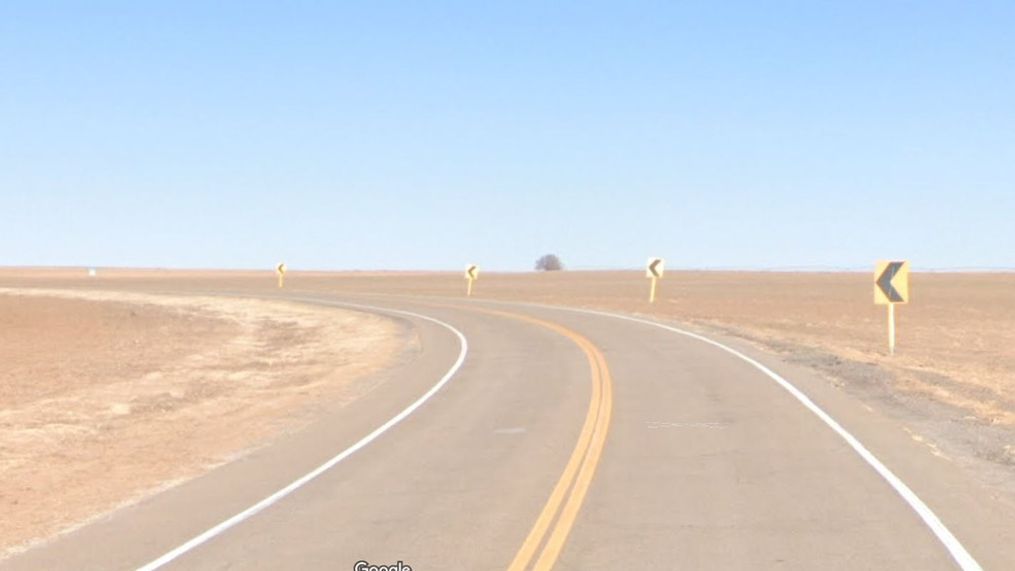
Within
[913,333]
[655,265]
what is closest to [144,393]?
[913,333]

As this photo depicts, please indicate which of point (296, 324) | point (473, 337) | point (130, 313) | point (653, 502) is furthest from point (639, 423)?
point (130, 313)

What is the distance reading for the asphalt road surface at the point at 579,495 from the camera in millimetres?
9797

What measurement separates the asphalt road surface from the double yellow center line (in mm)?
34

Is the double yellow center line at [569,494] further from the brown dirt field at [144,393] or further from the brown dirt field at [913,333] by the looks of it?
the brown dirt field at [913,333]

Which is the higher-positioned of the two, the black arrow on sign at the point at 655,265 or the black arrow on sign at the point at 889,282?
the black arrow on sign at the point at 655,265

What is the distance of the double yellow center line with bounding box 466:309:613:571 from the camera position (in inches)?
381

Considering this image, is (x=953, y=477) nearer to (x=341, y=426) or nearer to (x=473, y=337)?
(x=341, y=426)

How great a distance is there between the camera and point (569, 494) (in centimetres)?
1231

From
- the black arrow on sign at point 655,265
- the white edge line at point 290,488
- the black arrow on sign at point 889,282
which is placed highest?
the black arrow on sign at point 655,265

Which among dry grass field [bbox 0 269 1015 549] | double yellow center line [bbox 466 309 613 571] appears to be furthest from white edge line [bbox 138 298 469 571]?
double yellow center line [bbox 466 309 613 571]

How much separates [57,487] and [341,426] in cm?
519

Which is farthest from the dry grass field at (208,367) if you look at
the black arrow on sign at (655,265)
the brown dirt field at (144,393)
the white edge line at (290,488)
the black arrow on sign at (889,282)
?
the black arrow on sign at (655,265)

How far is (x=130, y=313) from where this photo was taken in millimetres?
57062

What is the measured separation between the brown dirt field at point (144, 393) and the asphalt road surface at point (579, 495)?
2.96 ft
